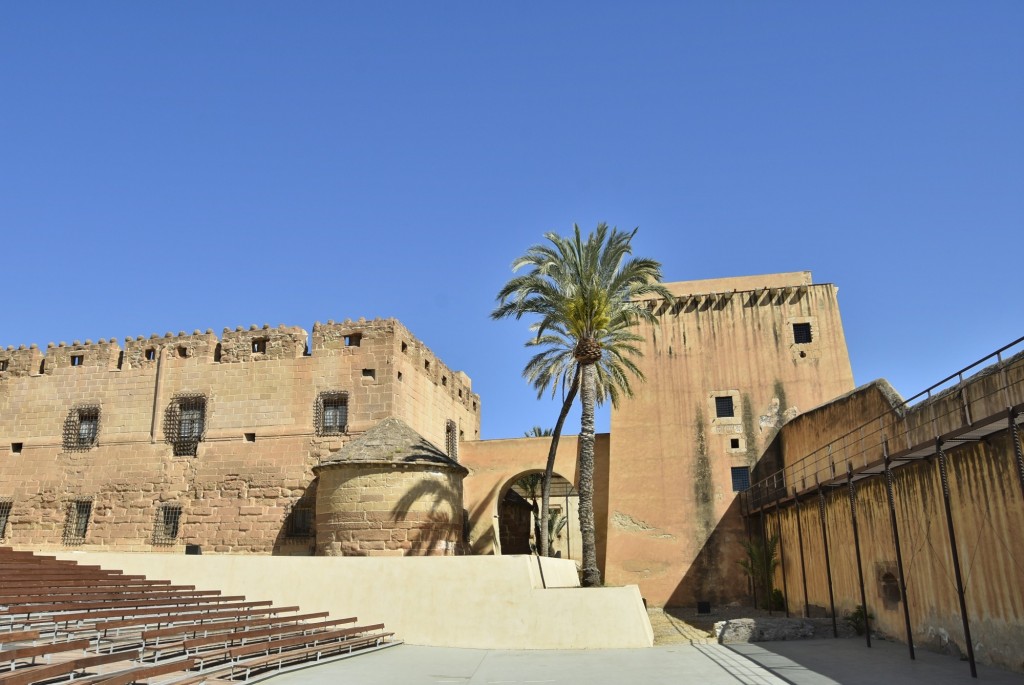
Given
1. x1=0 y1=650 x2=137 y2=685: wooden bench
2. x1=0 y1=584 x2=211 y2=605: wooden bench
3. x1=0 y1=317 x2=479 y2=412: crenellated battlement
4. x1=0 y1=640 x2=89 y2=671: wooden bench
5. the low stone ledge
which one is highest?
x1=0 y1=317 x2=479 y2=412: crenellated battlement

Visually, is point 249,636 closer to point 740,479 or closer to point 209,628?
point 209,628

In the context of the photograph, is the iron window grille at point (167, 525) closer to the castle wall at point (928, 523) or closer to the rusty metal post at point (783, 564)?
the rusty metal post at point (783, 564)

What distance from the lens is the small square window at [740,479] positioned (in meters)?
26.4

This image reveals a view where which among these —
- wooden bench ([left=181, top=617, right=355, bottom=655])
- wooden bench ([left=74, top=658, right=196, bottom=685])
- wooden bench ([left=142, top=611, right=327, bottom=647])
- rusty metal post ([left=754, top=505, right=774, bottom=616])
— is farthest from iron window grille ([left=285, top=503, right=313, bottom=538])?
wooden bench ([left=74, top=658, right=196, bottom=685])

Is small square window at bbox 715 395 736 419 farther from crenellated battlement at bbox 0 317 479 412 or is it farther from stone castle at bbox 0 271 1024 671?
crenellated battlement at bbox 0 317 479 412

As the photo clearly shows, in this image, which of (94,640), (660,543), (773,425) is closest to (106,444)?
(94,640)

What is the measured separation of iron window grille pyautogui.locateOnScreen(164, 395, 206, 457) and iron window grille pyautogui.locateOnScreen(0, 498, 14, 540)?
655 centimetres

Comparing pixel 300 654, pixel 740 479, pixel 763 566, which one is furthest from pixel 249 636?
pixel 740 479

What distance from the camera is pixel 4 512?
2842cm

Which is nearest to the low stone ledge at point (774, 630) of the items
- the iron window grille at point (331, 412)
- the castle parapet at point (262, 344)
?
the iron window grille at point (331, 412)

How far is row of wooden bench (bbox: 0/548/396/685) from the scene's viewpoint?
9.97 metres

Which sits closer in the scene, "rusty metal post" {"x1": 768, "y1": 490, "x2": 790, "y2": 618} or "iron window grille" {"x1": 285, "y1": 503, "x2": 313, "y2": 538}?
"rusty metal post" {"x1": 768, "y1": 490, "x2": 790, "y2": 618}

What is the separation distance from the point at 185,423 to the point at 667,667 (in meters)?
20.2

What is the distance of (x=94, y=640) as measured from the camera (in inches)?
478
